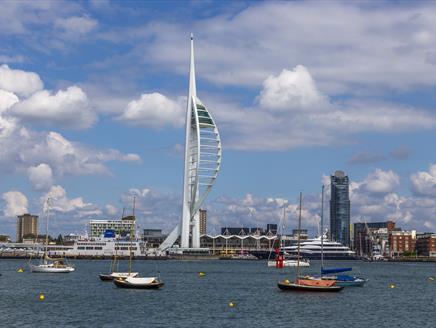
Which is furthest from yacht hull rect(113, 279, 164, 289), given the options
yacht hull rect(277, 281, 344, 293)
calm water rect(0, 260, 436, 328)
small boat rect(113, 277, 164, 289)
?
yacht hull rect(277, 281, 344, 293)

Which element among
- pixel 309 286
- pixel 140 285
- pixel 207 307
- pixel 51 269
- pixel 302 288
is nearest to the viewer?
pixel 207 307

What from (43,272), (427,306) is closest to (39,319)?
(427,306)

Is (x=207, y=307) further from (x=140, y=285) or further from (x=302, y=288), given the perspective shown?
(x=140, y=285)

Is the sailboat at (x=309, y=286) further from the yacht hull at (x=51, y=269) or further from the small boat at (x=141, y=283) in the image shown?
the yacht hull at (x=51, y=269)

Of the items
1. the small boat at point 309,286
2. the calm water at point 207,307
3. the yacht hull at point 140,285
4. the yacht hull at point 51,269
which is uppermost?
the small boat at point 309,286

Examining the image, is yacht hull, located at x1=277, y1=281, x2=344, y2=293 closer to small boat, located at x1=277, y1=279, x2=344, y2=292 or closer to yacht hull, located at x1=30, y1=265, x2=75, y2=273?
small boat, located at x1=277, y1=279, x2=344, y2=292

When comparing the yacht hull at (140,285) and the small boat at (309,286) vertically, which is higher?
the small boat at (309,286)

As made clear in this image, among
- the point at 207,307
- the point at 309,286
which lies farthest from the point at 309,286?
the point at 207,307

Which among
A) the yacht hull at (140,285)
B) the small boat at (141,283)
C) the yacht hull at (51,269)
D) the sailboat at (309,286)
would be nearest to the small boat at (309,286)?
the sailboat at (309,286)

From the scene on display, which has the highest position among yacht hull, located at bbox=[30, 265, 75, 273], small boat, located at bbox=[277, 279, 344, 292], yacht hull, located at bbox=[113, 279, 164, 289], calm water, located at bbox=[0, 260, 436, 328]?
small boat, located at bbox=[277, 279, 344, 292]

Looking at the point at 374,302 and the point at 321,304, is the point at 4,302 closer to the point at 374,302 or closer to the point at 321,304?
the point at 321,304

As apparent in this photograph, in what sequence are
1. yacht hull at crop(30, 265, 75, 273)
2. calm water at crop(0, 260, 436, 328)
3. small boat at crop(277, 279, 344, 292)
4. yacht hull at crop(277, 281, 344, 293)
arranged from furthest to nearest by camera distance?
yacht hull at crop(30, 265, 75, 273) < small boat at crop(277, 279, 344, 292) < yacht hull at crop(277, 281, 344, 293) < calm water at crop(0, 260, 436, 328)

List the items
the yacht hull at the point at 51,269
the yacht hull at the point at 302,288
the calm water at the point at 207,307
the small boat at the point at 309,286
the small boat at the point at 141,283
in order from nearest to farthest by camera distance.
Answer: the calm water at the point at 207,307, the yacht hull at the point at 302,288, the small boat at the point at 309,286, the small boat at the point at 141,283, the yacht hull at the point at 51,269

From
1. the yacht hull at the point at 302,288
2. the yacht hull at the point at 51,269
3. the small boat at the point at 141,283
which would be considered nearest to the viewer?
the yacht hull at the point at 302,288
